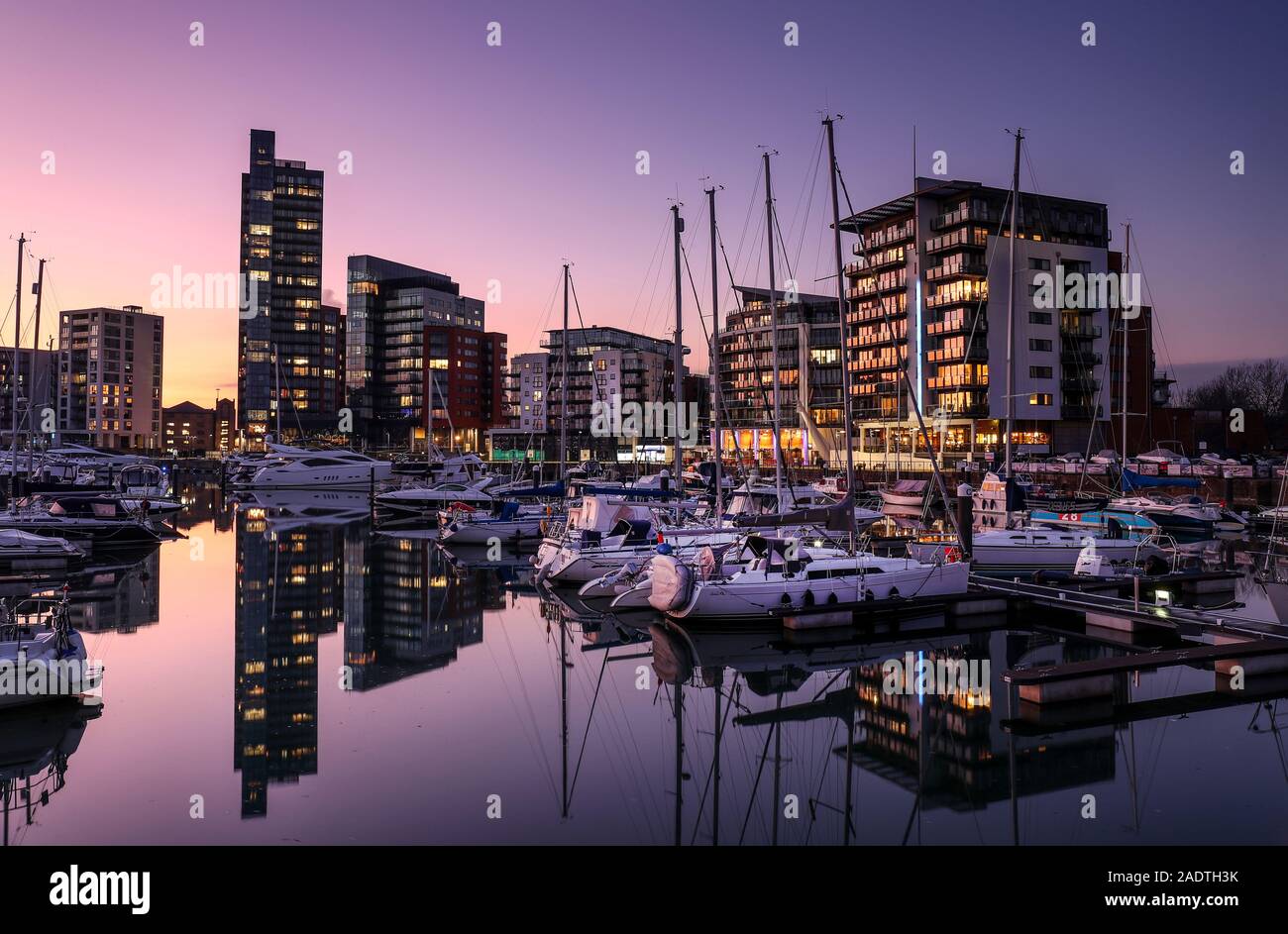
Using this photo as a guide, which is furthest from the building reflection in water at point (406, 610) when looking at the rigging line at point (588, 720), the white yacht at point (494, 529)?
the rigging line at point (588, 720)

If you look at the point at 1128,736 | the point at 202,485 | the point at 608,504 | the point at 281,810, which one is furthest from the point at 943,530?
the point at 202,485

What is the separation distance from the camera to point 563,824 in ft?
37.9

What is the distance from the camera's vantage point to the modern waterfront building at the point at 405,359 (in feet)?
620

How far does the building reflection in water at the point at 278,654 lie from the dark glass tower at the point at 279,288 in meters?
149

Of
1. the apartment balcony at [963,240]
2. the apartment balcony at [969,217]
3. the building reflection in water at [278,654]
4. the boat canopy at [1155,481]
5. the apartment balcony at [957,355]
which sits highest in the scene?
the apartment balcony at [969,217]

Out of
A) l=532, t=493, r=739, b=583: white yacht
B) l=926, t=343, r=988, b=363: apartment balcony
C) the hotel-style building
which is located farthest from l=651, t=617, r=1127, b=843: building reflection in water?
l=926, t=343, r=988, b=363: apartment balcony

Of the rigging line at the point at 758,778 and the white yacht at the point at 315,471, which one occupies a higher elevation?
the white yacht at the point at 315,471

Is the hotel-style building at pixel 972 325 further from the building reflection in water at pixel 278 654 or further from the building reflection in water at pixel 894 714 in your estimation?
the building reflection in water at pixel 894 714

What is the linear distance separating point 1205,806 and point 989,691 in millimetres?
5880

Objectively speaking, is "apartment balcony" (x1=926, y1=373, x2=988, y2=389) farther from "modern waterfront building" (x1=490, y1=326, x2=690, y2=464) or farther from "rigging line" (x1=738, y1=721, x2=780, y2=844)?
"rigging line" (x1=738, y1=721, x2=780, y2=844)

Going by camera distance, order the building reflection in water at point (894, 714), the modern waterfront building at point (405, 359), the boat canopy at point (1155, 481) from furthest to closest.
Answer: the modern waterfront building at point (405, 359) < the boat canopy at point (1155, 481) < the building reflection in water at point (894, 714)

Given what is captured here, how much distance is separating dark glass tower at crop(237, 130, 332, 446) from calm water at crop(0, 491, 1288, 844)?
16997 cm

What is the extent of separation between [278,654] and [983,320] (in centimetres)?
7886
